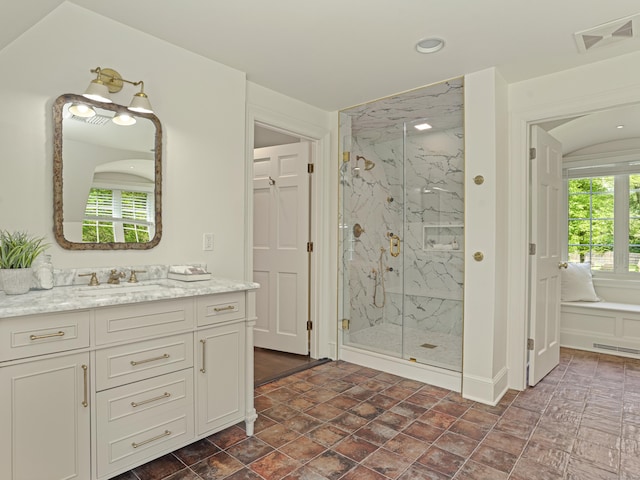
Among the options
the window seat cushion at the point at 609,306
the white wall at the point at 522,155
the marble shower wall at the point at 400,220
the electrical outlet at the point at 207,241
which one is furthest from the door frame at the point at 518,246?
the electrical outlet at the point at 207,241

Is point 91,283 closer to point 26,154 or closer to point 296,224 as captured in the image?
point 26,154

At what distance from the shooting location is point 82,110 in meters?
2.07

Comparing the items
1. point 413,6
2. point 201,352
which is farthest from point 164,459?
point 413,6

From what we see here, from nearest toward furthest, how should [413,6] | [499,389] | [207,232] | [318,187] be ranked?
[413,6] → [207,232] → [499,389] → [318,187]

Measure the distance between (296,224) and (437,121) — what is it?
5.35 ft

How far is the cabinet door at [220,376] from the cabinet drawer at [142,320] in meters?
0.16

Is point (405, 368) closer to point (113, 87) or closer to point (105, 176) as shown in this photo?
point (105, 176)

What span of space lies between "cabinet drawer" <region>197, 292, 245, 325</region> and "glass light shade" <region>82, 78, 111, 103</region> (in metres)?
1.16

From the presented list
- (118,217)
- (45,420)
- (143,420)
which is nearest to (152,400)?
(143,420)

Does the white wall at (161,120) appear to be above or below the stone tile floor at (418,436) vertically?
above

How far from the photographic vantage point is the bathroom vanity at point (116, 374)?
1494 millimetres

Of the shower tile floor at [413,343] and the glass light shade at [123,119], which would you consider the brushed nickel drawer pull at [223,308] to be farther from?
the shower tile floor at [413,343]

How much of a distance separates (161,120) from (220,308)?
1.24 m

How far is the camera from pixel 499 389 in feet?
9.40
